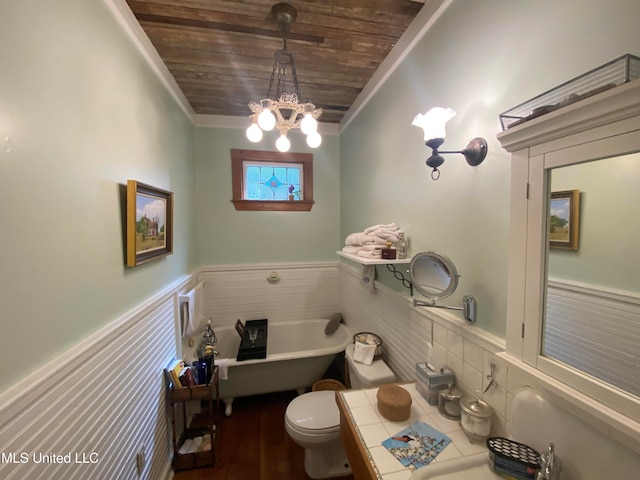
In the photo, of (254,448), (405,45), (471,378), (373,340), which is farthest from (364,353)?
(405,45)

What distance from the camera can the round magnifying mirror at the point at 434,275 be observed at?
114cm

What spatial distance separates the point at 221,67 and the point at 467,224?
74.8 inches

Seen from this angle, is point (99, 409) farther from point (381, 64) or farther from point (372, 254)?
point (381, 64)

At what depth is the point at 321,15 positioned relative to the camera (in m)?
1.36

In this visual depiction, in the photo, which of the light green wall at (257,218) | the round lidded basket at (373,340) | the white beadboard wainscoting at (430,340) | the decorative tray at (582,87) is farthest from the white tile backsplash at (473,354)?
the light green wall at (257,218)

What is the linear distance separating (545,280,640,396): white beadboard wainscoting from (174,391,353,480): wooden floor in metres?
1.63

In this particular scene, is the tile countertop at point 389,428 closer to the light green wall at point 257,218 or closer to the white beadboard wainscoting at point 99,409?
the white beadboard wainscoting at point 99,409

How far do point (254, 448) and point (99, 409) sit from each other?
4.25 feet

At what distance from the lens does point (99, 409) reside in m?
0.99

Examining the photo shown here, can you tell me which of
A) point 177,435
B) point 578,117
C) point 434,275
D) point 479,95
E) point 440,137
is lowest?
point 177,435

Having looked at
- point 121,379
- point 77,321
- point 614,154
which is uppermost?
point 614,154

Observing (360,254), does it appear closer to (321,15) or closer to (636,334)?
(636,334)

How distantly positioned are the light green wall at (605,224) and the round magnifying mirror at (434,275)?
0.40 metres

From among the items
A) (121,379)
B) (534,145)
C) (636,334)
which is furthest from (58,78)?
(636,334)
